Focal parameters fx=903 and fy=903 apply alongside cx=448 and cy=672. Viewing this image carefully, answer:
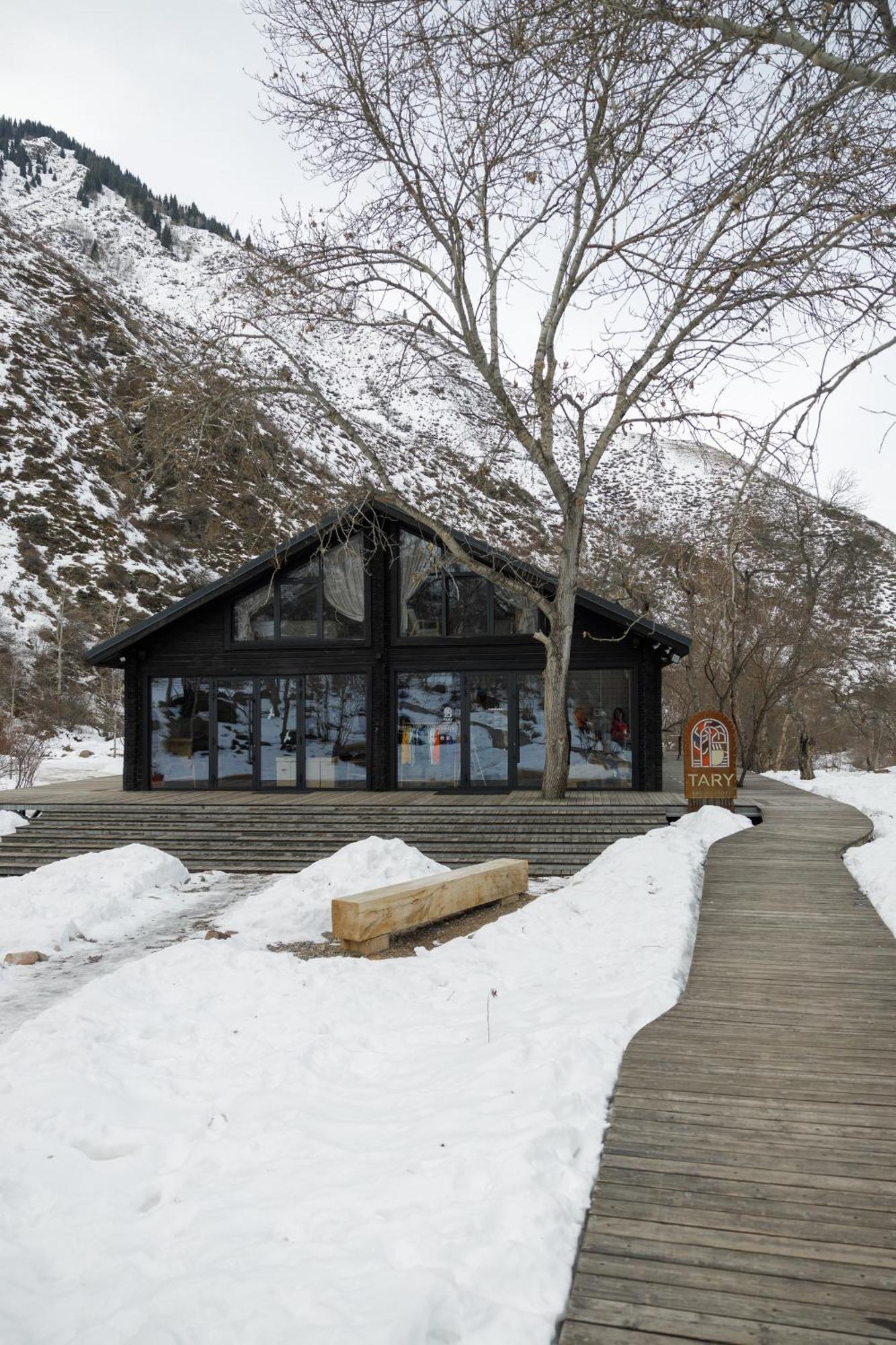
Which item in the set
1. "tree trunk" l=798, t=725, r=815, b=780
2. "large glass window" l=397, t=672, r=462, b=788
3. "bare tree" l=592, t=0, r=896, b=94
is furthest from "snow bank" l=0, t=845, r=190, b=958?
"tree trunk" l=798, t=725, r=815, b=780

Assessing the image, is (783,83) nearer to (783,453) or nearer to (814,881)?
(783,453)

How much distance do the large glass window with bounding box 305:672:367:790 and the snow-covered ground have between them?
5.85 metres

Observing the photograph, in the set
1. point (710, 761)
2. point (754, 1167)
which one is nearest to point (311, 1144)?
point (754, 1167)

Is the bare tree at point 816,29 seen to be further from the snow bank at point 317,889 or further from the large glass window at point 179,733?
the large glass window at point 179,733

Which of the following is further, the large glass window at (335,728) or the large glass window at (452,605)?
the large glass window at (335,728)

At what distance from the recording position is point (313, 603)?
50.2ft

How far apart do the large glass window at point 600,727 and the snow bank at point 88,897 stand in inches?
254

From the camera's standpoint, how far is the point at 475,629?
14.9m

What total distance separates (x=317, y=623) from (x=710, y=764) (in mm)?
6893

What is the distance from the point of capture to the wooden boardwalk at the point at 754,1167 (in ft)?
7.36

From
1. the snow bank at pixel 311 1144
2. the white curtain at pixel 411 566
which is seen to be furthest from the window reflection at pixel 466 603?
the snow bank at pixel 311 1144

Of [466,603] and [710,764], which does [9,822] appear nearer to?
[466,603]

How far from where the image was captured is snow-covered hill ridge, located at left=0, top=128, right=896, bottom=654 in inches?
585

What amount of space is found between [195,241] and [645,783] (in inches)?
4284
